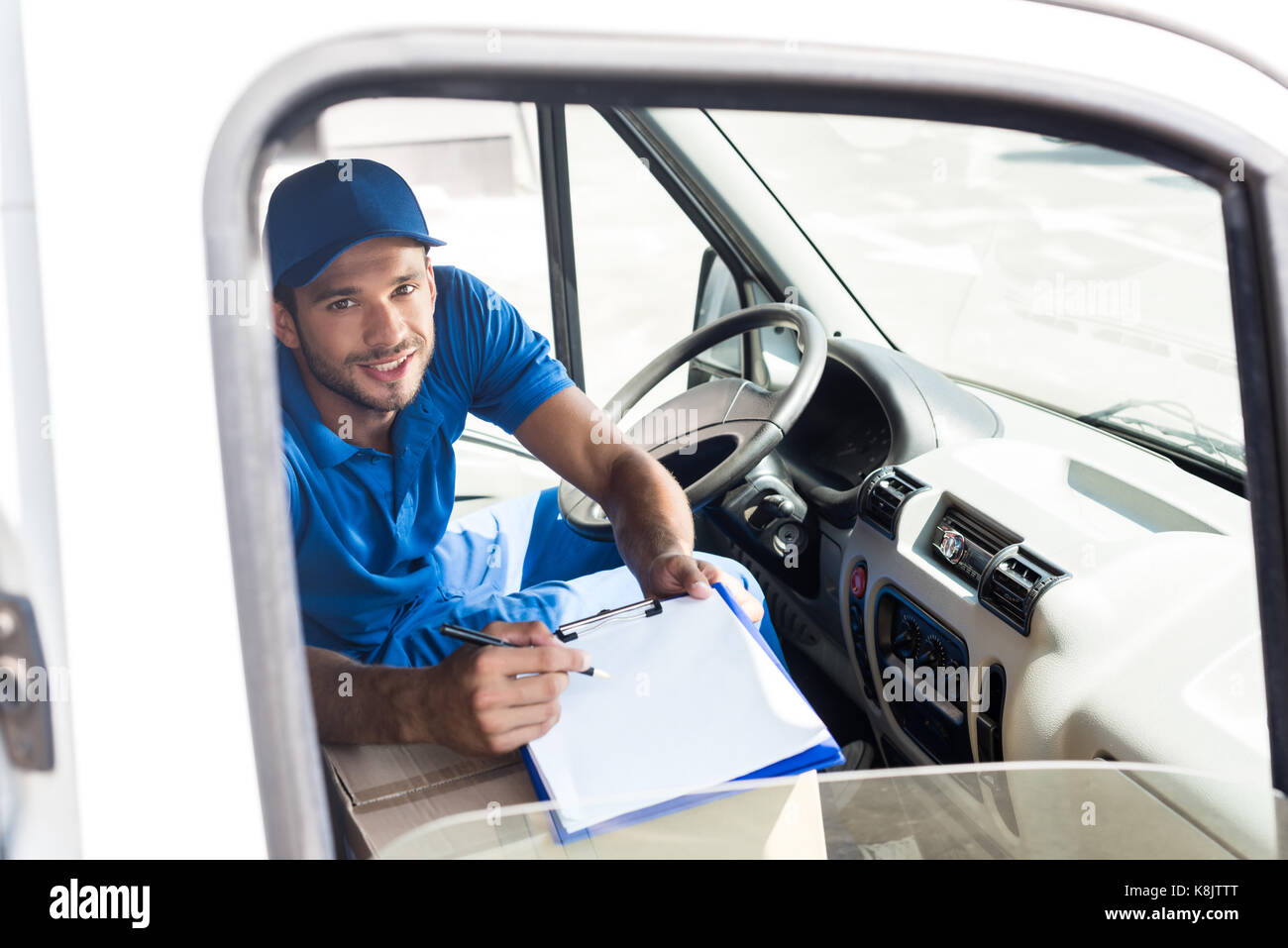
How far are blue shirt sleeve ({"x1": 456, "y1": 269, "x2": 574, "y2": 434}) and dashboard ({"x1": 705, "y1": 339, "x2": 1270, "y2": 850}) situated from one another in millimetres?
519

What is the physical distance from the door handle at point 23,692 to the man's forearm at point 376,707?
1.58 ft

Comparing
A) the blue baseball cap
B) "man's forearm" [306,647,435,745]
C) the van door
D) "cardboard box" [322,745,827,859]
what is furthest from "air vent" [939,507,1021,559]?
the van door

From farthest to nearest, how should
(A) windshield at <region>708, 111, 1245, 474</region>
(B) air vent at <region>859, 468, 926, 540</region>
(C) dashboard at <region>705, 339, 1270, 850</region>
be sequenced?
1. (B) air vent at <region>859, 468, 926, 540</region>
2. (A) windshield at <region>708, 111, 1245, 474</region>
3. (C) dashboard at <region>705, 339, 1270, 850</region>

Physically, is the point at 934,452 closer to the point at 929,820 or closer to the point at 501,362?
the point at 501,362

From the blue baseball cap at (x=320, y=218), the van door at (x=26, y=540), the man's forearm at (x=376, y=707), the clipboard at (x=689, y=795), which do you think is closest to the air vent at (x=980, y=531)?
the clipboard at (x=689, y=795)

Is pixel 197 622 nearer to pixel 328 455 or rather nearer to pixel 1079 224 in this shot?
pixel 328 455

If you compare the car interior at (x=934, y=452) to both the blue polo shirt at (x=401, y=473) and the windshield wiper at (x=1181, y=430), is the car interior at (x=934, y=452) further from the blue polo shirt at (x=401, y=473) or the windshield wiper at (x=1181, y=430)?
the blue polo shirt at (x=401, y=473)

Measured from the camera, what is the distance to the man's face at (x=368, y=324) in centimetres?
158

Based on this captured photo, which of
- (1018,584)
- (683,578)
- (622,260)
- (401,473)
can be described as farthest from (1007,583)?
(622,260)

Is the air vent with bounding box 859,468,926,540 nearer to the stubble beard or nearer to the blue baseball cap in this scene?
the stubble beard

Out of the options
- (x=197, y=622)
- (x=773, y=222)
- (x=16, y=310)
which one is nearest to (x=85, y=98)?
(x=16, y=310)

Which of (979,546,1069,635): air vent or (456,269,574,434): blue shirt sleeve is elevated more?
(456,269,574,434): blue shirt sleeve

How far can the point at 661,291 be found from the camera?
462cm

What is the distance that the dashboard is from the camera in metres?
1.16
